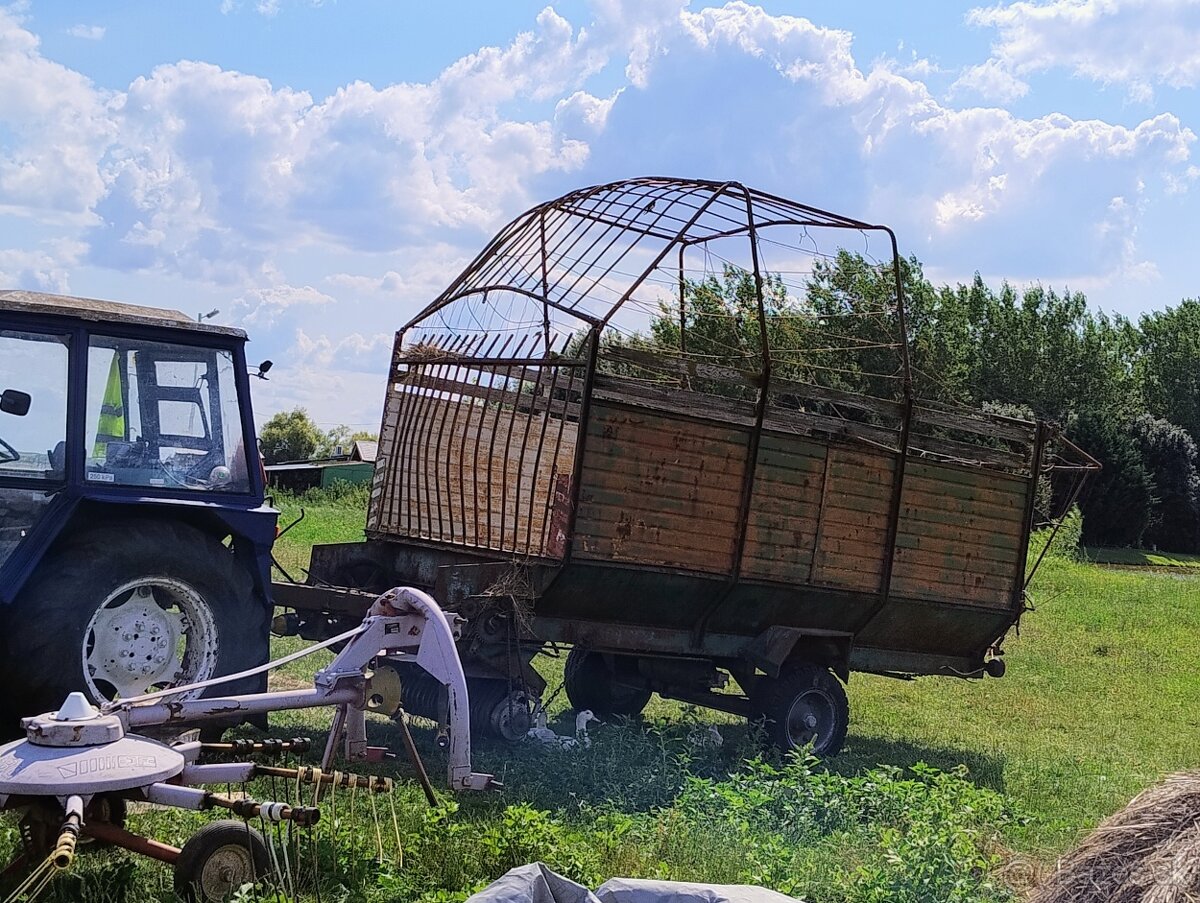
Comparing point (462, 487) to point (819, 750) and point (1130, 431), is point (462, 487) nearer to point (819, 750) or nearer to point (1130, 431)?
point (819, 750)

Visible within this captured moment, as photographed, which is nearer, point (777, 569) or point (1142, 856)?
point (1142, 856)

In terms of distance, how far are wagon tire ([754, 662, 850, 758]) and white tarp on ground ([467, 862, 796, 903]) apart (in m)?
5.26

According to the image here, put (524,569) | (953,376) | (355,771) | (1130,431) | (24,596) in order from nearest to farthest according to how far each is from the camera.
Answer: (24,596), (355,771), (524,569), (953,376), (1130,431)

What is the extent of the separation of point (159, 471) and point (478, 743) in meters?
2.77

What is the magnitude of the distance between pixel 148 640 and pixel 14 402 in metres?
1.37

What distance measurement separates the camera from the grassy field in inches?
206

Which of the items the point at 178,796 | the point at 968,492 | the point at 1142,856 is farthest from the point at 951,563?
the point at 178,796

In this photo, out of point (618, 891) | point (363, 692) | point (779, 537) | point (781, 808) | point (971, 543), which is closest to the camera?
point (618, 891)

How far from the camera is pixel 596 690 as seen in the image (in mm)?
10406

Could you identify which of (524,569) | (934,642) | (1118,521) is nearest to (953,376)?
(1118,521)

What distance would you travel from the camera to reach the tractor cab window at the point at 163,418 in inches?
265

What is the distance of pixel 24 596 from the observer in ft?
19.7

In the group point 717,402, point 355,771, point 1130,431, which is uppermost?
point 1130,431

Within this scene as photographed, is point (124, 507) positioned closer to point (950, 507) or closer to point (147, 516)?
point (147, 516)
